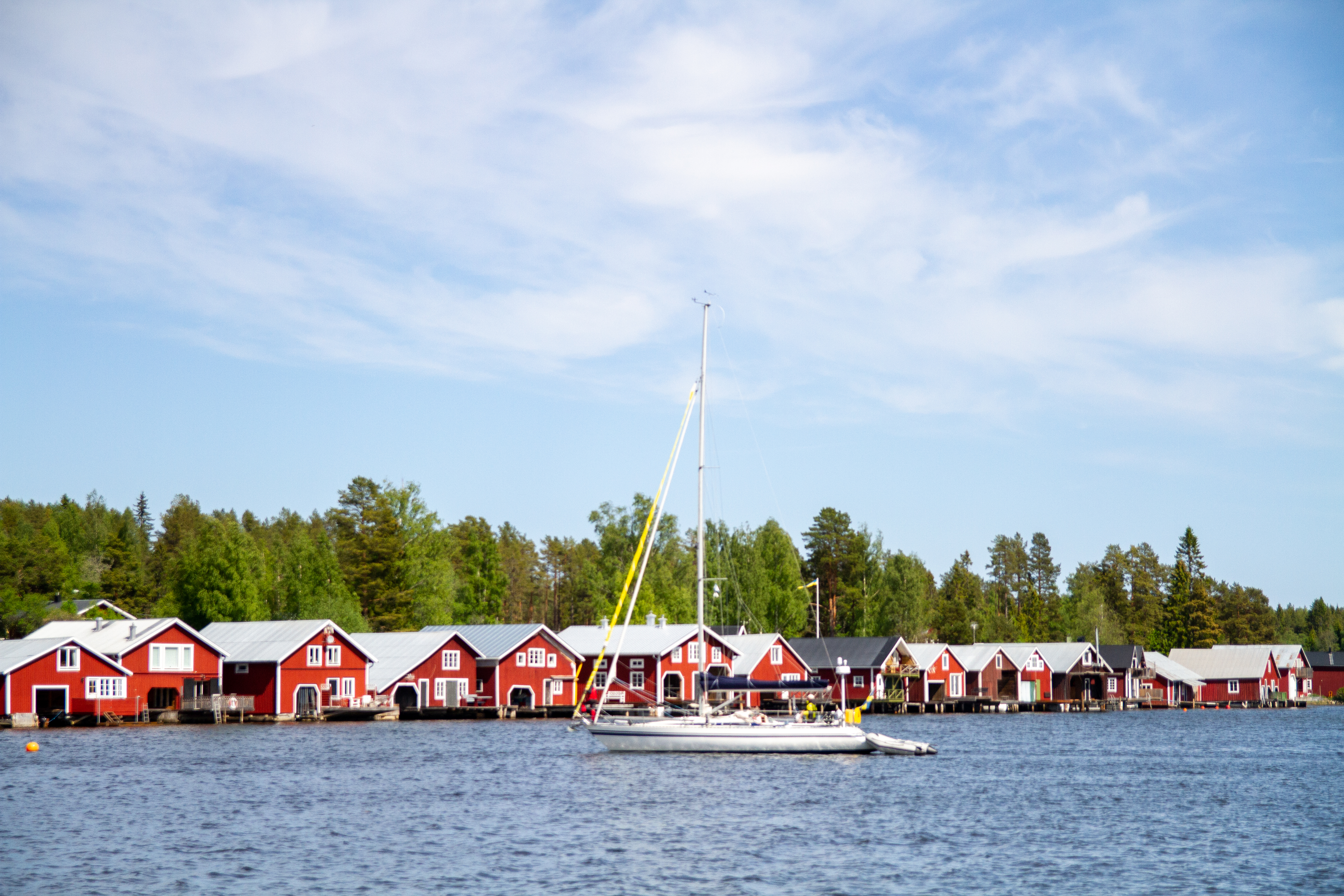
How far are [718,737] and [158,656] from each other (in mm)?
42038

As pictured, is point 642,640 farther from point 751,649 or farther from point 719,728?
point 719,728

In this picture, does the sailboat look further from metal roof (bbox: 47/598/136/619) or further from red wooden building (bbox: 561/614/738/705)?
metal roof (bbox: 47/598/136/619)

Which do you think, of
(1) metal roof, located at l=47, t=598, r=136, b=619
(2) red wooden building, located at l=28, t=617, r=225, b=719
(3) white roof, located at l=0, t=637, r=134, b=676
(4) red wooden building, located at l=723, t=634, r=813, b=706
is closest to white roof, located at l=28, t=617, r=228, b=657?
(2) red wooden building, located at l=28, t=617, r=225, b=719

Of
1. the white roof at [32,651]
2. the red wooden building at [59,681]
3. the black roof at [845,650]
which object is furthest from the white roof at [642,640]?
the white roof at [32,651]

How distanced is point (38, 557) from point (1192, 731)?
10687 cm

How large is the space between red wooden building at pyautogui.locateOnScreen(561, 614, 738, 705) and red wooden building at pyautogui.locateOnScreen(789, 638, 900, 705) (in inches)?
491

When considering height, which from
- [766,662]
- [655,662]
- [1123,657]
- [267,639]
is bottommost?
[1123,657]

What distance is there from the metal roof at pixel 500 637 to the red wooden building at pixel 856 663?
80.5ft

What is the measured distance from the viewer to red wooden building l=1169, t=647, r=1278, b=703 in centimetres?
14812

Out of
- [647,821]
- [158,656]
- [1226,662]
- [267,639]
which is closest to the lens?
[647,821]

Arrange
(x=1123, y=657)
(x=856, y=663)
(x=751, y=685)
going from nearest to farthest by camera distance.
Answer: (x=751, y=685)
(x=856, y=663)
(x=1123, y=657)

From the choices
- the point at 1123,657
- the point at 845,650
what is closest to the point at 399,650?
the point at 845,650

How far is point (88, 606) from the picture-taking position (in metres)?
122

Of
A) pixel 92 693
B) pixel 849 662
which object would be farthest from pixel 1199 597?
pixel 92 693
